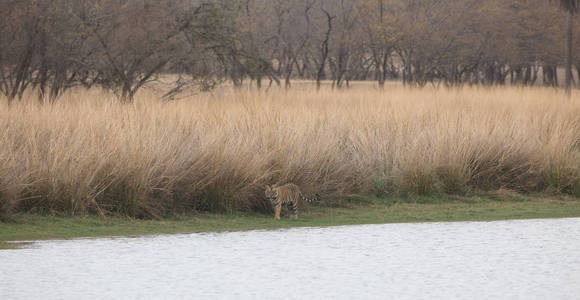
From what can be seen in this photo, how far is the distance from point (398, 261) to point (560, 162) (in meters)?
6.07

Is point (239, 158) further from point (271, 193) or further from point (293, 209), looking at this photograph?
point (293, 209)

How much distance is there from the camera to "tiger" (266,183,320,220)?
9.49 metres

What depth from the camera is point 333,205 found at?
1078 centimetres

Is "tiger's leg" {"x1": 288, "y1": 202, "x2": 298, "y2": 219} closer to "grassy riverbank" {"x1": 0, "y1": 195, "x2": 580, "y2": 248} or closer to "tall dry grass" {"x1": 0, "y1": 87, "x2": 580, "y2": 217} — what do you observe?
"grassy riverbank" {"x1": 0, "y1": 195, "x2": 580, "y2": 248}

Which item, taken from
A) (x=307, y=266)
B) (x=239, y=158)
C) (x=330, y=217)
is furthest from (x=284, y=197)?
(x=307, y=266)

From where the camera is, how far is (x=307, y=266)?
6.84 meters

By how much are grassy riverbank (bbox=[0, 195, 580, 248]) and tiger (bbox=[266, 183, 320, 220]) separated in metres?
0.14

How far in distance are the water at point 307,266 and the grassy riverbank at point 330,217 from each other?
20.1 inches

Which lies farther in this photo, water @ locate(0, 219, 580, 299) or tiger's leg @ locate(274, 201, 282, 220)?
tiger's leg @ locate(274, 201, 282, 220)

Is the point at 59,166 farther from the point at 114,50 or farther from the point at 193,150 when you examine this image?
the point at 114,50

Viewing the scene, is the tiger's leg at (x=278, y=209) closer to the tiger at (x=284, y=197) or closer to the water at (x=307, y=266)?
the tiger at (x=284, y=197)

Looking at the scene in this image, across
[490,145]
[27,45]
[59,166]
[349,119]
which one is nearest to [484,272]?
[59,166]

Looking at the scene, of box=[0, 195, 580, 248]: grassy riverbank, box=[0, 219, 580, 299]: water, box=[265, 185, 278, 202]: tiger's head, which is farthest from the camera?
box=[265, 185, 278, 202]: tiger's head

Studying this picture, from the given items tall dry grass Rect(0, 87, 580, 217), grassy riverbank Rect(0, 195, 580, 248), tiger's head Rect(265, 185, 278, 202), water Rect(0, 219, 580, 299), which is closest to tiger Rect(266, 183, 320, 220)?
tiger's head Rect(265, 185, 278, 202)
